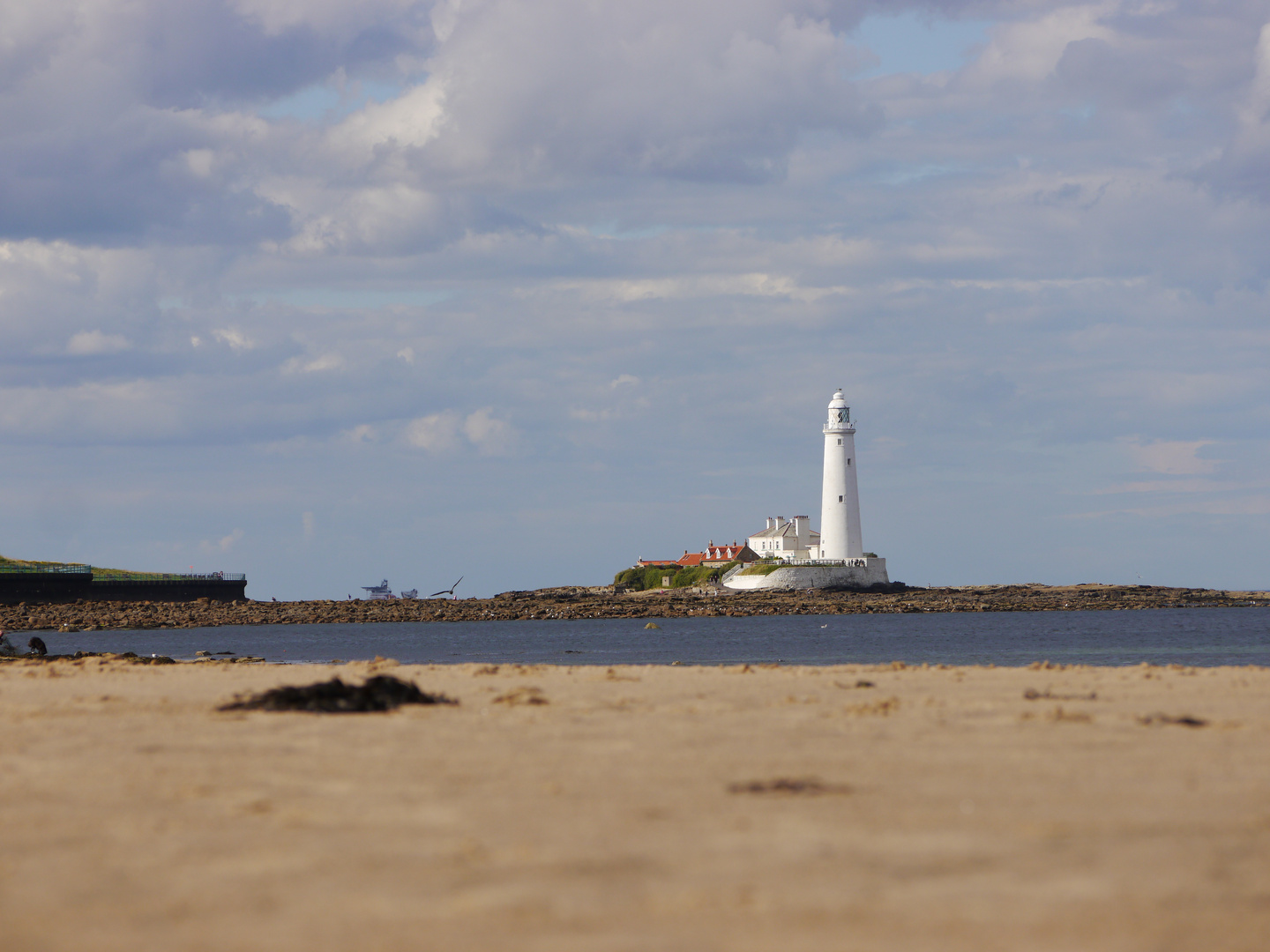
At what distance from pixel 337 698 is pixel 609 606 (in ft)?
256

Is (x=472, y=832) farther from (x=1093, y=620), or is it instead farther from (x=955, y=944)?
(x=1093, y=620)

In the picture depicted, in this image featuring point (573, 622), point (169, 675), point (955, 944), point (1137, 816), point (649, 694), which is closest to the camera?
point (955, 944)

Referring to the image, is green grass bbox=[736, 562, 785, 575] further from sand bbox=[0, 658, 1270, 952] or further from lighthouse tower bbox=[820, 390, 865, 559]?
sand bbox=[0, 658, 1270, 952]

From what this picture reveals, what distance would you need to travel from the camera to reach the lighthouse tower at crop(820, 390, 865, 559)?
91.3 m

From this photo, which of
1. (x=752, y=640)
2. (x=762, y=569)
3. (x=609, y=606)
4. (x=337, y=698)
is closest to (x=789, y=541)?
(x=762, y=569)

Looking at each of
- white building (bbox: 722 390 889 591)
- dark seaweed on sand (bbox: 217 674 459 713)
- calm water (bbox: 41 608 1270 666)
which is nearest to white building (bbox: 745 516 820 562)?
white building (bbox: 722 390 889 591)

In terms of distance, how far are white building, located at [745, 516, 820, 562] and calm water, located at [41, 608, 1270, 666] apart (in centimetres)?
1974

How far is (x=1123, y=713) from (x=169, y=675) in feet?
45.7

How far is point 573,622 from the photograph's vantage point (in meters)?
79.6

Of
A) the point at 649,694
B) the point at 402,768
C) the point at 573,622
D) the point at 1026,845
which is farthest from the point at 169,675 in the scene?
the point at 573,622

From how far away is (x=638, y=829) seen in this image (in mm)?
6613

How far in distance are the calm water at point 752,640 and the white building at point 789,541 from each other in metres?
19.7

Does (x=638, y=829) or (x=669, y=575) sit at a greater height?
(x=669, y=575)

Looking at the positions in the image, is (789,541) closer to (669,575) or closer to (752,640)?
(669,575)
